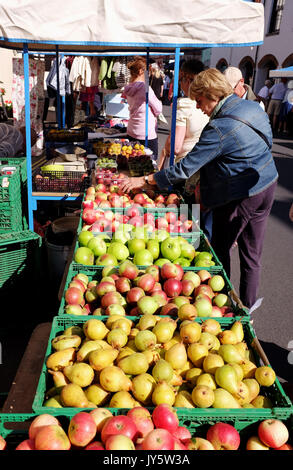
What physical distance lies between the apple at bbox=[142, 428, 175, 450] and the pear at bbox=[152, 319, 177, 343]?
59 cm

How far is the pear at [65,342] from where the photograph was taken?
6.10 feet

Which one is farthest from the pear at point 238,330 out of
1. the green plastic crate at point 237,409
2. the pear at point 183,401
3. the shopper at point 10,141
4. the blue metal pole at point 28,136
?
the shopper at point 10,141

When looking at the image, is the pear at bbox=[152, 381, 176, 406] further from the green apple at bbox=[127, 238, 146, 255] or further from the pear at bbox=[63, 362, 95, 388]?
the green apple at bbox=[127, 238, 146, 255]

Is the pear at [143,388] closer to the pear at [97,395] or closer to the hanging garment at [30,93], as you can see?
the pear at [97,395]

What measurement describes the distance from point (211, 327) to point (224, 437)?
631mm

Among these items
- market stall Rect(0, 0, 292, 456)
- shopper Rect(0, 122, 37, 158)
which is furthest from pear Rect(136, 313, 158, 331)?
shopper Rect(0, 122, 37, 158)

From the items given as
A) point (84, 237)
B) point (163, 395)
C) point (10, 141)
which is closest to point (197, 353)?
point (163, 395)

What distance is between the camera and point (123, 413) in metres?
1.52

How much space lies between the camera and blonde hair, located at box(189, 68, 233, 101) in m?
3.04

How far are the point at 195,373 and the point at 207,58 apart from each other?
1540 inches

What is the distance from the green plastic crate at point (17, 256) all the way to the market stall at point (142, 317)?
0.82m

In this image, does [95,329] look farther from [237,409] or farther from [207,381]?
[237,409]

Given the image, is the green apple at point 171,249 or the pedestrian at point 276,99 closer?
the green apple at point 171,249
